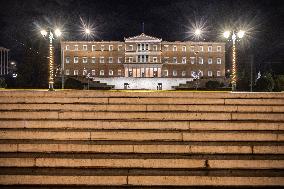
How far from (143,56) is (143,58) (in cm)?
56

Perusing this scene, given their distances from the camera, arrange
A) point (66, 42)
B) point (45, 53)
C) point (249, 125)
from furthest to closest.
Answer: point (66, 42) < point (45, 53) < point (249, 125)

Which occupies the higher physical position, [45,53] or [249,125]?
[45,53]

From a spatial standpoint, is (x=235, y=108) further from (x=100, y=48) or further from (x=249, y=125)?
(x=100, y=48)

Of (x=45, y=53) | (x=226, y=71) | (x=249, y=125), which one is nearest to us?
(x=249, y=125)

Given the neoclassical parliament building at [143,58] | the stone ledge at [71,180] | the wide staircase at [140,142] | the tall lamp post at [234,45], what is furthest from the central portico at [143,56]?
the stone ledge at [71,180]

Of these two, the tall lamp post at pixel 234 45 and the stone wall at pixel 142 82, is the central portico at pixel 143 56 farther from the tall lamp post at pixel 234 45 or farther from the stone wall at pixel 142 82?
the tall lamp post at pixel 234 45

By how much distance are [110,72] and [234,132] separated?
78404mm

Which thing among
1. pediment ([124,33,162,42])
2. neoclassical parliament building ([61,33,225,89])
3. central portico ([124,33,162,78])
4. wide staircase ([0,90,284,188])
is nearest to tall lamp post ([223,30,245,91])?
wide staircase ([0,90,284,188])

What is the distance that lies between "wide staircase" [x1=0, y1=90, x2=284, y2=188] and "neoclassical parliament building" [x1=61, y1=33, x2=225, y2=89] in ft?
239

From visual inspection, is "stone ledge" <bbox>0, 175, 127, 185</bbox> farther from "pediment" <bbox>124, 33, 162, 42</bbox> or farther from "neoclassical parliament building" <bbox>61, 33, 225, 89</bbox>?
"pediment" <bbox>124, 33, 162, 42</bbox>

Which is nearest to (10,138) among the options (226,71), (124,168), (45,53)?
(124,168)

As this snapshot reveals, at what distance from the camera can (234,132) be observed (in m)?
7.70

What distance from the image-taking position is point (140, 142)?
24.0 feet

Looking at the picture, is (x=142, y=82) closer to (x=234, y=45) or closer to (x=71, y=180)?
(x=234, y=45)
